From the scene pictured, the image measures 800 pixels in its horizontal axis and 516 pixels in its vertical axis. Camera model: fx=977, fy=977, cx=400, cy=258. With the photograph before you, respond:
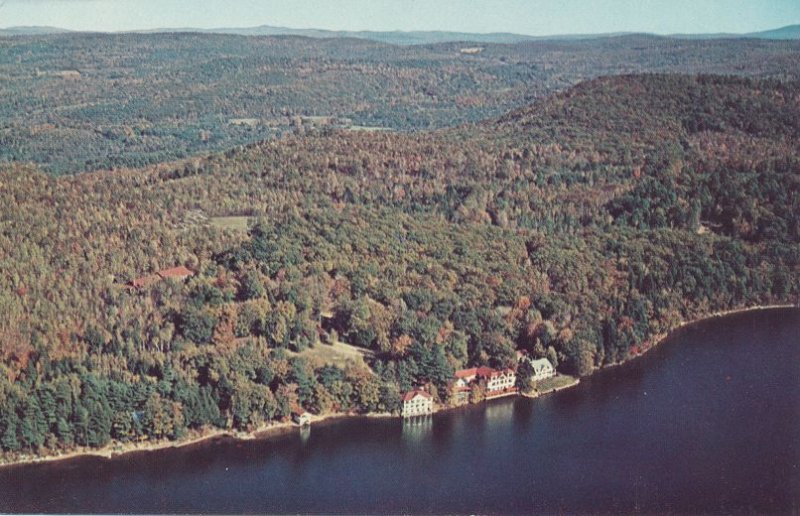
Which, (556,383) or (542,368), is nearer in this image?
(556,383)

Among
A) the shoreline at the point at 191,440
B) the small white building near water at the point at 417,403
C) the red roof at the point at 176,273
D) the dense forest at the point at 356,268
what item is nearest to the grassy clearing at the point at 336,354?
the dense forest at the point at 356,268

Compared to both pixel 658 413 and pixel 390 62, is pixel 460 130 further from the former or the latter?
pixel 390 62

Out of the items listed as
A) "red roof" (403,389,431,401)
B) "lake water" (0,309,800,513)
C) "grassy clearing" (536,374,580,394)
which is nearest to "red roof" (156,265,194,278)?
"lake water" (0,309,800,513)

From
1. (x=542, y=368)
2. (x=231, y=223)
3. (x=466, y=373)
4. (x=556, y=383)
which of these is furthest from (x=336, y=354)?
(x=231, y=223)

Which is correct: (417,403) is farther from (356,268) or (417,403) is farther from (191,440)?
(356,268)

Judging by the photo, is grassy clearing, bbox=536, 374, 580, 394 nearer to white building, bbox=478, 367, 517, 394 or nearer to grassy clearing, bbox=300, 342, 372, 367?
white building, bbox=478, 367, 517, 394
